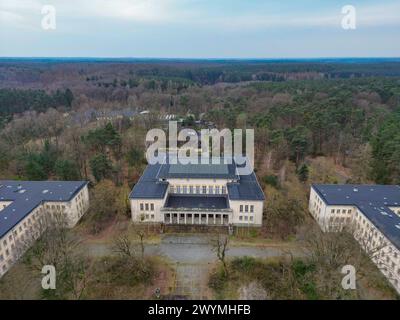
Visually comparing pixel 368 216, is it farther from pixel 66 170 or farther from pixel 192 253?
pixel 66 170

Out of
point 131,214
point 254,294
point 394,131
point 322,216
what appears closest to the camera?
point 254,294

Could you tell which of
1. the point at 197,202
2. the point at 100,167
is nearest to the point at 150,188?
the point at 197,202

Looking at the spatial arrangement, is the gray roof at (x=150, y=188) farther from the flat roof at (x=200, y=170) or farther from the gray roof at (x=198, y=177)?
the flat roof at (x=200, y=170)

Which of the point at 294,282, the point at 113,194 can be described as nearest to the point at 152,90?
the point at 113,194

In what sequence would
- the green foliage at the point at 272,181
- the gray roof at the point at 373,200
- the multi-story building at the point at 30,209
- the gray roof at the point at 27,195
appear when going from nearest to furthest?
the gray roof at the point at 373,200 → the multi-story building at the point at 30,209 → the gray roof at the point at 27,195 → the green foliage at the point at 272,181

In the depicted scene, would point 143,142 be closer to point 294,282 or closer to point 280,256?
point 280,256

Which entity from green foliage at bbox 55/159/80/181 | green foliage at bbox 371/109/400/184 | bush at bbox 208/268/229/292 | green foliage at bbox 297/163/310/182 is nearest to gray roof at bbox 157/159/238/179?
green foliage at bbox 297/163/310/182

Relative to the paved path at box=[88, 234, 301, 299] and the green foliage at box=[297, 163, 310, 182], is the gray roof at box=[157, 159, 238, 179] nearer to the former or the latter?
the paved path at box=[88, 234, 301, 299]

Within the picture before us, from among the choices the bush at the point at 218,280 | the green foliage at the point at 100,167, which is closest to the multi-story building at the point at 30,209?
the green foliage at the point at 100,167
